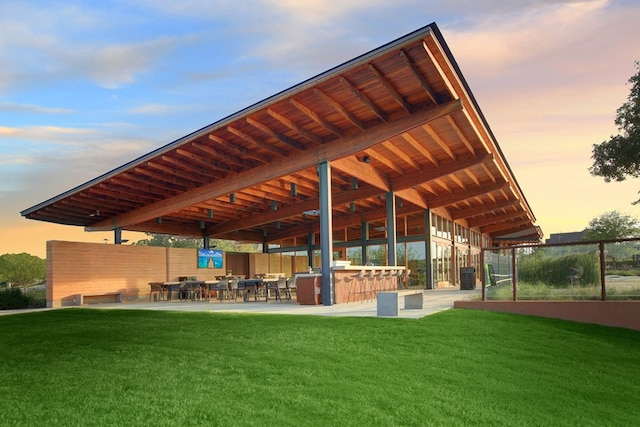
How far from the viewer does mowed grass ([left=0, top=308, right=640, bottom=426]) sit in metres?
4.02

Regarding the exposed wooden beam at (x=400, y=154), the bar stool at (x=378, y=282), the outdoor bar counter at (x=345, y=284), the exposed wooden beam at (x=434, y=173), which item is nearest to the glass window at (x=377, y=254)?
the exposed wooden beam at (x=434, y=173)

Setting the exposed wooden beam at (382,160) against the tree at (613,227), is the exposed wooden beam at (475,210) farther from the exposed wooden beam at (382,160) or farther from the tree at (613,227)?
the tree at (613,227)

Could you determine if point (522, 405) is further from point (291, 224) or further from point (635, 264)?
point (291, 224)

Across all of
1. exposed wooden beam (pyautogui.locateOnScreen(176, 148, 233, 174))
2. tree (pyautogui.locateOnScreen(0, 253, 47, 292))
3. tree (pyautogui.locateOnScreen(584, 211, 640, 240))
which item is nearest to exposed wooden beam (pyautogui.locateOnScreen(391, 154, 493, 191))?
exposed wooden beam (pyautogui.locateOnScreen(176, 148, 233, 174))

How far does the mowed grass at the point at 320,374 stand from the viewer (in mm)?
4020

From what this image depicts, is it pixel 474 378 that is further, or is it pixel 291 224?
pixel 291 224

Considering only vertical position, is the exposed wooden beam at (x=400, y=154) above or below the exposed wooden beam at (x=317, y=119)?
below

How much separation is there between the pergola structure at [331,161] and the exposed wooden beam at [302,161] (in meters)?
0.03

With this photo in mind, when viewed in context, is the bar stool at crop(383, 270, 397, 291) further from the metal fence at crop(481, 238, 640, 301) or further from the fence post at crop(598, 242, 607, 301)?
the fence post at crop(598, 242, 607, 301)

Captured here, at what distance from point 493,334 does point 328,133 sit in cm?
696

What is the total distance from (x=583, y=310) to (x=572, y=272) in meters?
0.78

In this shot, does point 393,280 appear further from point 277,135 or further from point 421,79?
point 421,79

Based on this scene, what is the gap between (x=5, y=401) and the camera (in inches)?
163

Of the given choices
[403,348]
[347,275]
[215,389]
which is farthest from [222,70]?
[215,389]
